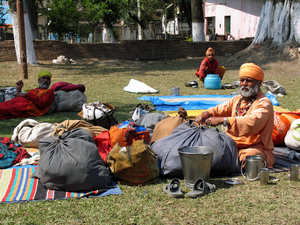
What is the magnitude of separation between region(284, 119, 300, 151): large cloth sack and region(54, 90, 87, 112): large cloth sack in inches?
161

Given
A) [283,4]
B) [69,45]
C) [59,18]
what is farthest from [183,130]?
[59,18]

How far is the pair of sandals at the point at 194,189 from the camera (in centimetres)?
301

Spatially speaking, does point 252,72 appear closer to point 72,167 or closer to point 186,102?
point 72,167

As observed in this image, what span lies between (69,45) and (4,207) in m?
14.6

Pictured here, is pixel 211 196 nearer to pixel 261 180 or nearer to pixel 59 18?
pixel 261 180

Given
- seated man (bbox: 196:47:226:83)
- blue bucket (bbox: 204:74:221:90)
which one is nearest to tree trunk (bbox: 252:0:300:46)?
seated man (bbox: 196:47:226:83)

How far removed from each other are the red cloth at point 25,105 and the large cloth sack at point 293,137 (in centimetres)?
435

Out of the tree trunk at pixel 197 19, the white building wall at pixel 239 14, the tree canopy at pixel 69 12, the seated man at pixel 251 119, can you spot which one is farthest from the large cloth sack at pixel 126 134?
the white building wall at pixel 239 14

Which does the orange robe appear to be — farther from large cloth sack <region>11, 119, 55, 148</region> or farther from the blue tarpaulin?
the blue tarpaulin

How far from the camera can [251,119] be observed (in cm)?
349

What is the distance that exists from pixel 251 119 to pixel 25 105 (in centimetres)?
446

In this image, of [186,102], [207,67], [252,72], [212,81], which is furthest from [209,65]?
[252,72]

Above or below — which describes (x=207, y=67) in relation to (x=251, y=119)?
above

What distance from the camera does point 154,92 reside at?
9.20 m
